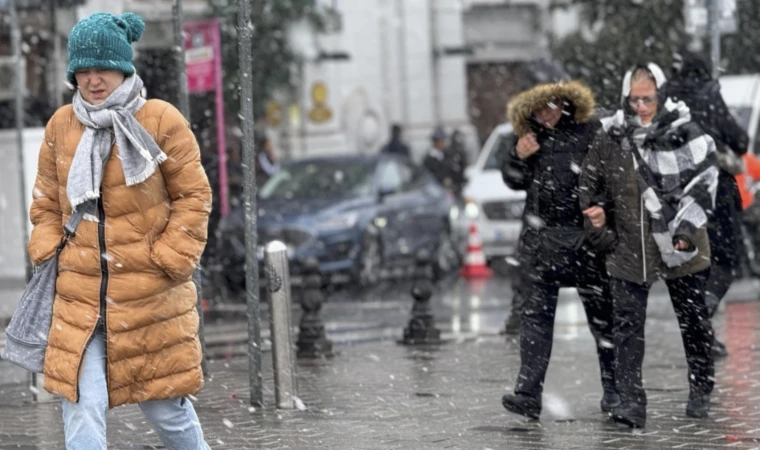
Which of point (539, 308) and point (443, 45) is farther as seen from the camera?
point (443, 45)

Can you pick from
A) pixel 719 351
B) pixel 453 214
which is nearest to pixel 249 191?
pixel 719 351

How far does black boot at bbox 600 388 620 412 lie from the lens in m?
9.21

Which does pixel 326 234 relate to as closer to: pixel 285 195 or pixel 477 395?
pixel 285 195

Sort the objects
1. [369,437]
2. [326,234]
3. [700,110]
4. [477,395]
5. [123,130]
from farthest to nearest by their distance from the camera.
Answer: [326,234], [700,110], [477,395], [369,437], [123,130]

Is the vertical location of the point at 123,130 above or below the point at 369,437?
above

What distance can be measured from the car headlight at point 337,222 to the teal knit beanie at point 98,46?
12.3m

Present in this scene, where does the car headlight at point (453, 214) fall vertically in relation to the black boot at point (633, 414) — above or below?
below

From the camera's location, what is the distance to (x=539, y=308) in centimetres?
908

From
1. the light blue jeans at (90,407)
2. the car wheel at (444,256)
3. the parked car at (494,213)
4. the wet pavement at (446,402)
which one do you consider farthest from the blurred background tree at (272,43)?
the light blue jeans at (90,407)

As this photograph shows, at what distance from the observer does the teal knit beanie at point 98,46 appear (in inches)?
252

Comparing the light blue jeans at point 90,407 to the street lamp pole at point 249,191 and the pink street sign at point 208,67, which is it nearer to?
the street lamp pole at point 249,191

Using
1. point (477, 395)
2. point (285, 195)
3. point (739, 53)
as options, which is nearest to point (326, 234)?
point (285, 195)

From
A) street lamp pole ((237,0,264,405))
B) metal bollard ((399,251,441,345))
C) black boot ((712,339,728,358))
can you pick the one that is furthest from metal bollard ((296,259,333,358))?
street lamp pole ((237,0,264,405))

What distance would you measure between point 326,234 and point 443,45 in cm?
2021
